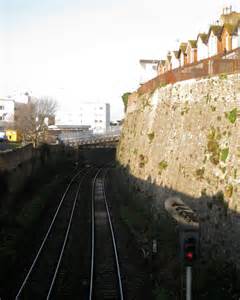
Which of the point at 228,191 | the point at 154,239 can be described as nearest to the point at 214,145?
the point at 228,191

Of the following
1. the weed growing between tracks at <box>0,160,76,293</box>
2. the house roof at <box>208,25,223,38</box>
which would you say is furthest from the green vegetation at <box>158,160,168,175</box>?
the house roof at <box>208,25,223,38</box>

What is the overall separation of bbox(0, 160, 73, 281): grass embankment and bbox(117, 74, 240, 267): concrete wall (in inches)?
258

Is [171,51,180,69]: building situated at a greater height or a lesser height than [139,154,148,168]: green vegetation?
greater

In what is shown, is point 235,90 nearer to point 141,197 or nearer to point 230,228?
point 230,228

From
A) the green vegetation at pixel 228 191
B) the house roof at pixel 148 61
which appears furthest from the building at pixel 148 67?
the green vegetation at pixel 228 191

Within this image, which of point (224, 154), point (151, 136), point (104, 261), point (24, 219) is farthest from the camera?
point (151, 136)

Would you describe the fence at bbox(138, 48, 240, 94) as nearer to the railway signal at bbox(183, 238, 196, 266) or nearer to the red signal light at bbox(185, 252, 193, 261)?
the railway signal at bbox(183, 238, 196, 266)

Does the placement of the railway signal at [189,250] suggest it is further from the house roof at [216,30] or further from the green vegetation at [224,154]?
the house roof at [216,30]

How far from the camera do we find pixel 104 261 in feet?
68.8

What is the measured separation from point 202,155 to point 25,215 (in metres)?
10.2

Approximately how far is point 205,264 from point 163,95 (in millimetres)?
16129

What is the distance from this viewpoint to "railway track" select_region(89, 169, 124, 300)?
56.4 ft

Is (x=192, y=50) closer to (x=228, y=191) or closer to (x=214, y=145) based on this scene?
(x=214, y=145)

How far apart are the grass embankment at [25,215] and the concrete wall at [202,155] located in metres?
6.56
